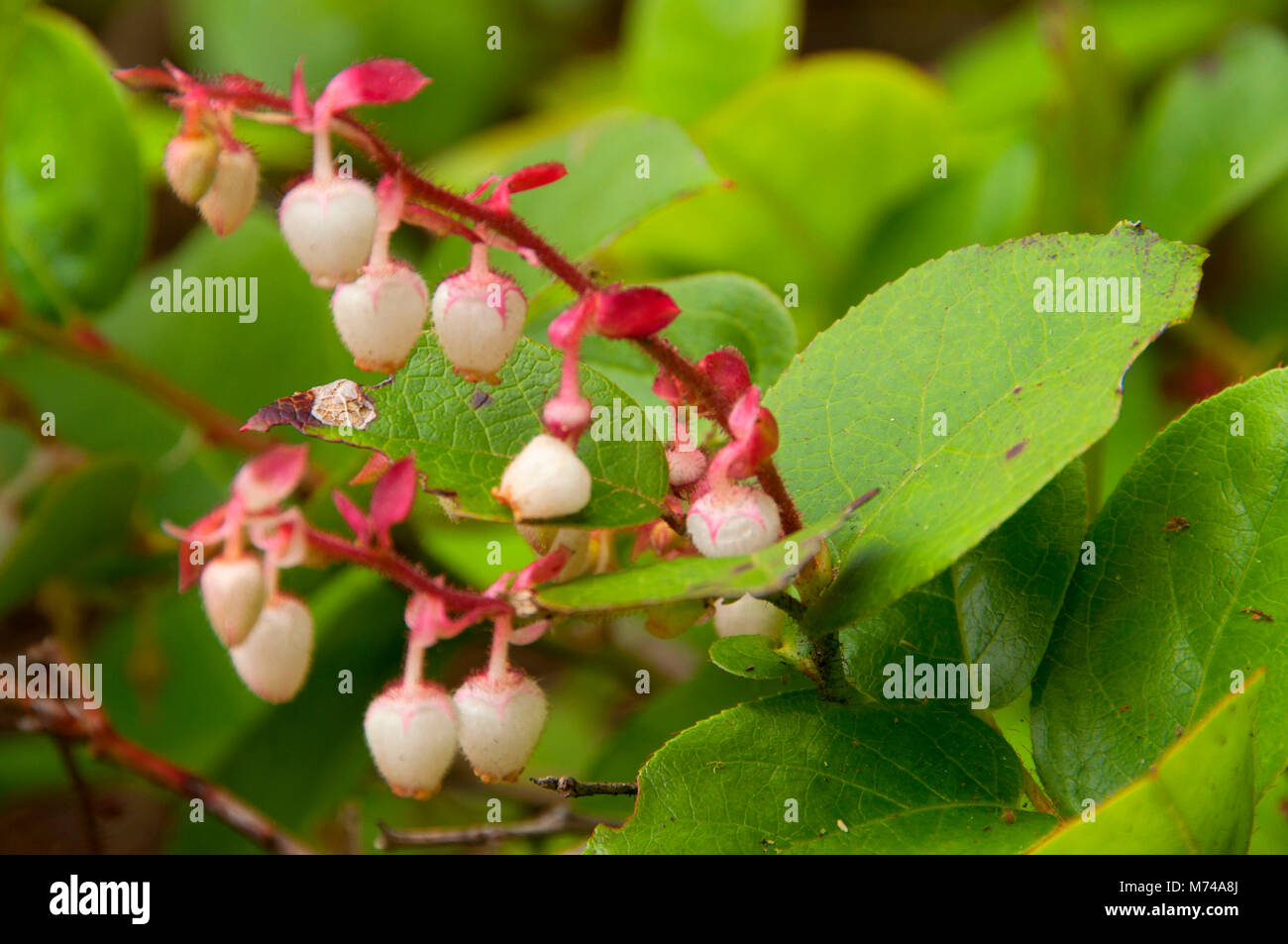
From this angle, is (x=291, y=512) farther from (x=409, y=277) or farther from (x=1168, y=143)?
(x=1168, y=143)

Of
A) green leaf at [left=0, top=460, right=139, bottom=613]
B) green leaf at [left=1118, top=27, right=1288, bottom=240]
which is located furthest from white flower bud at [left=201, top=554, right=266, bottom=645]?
green leaf at [left=1118, top=27, right=1288, bottom=240]

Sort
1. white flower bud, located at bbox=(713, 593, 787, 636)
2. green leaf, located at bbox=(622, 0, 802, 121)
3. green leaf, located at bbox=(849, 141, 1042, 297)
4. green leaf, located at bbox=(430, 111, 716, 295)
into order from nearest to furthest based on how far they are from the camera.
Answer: white flower bud, located at bbox=(713, 593, 787, 636) → green leaf, located at bbox=(430, 111, 716, 295) → green leaf, located at bbox=(849, 141, 1042, 297) → green leaf, located at bbox=(622, 0, 802, 121)

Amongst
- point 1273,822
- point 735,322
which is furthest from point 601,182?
point 1273,822

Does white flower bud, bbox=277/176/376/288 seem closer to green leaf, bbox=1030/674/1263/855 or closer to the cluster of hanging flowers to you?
the cluster of hanging flowers

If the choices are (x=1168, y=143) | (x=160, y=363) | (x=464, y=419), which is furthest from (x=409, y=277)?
(x=1168, y=143)

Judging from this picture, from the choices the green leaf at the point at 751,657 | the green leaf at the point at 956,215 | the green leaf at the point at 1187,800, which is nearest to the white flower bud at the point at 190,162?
the green leaf at the point at 751,657
